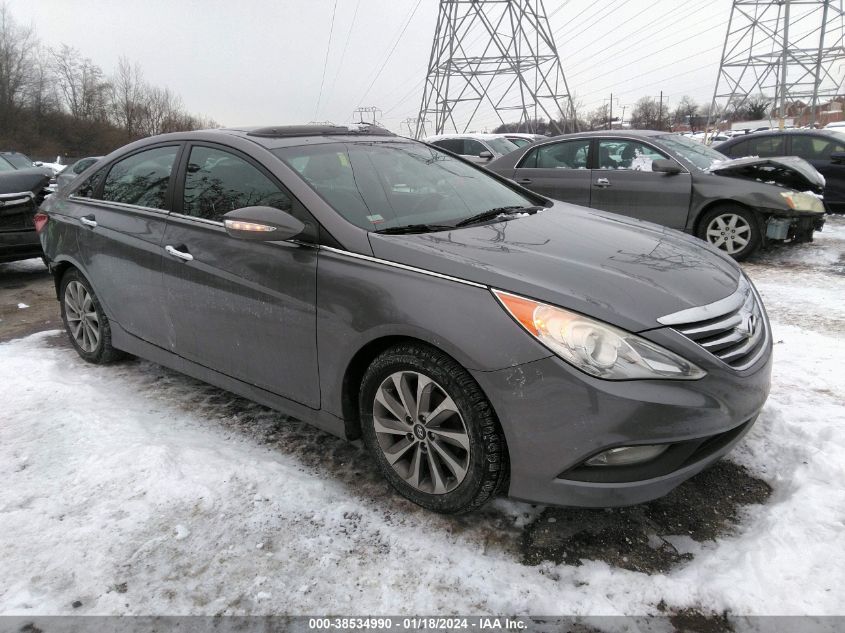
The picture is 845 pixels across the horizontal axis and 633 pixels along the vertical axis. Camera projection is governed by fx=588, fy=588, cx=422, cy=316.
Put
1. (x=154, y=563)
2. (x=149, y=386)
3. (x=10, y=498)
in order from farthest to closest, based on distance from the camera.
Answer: (x=149, y=386) < (x=10, y=498) < (x=154, y=563)

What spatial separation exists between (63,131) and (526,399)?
2613 inches

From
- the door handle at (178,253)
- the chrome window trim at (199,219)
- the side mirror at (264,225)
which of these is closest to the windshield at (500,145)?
the chrome window trim at (199,219)

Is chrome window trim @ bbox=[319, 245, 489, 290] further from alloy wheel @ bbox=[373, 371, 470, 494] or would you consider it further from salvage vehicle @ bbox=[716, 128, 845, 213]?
salvage vehicle @ bbox=[716, 128, 845, 213]

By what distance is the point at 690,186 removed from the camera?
7020 millimetres

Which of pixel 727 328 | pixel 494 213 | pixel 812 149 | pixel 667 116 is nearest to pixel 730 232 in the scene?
pixel 812 149

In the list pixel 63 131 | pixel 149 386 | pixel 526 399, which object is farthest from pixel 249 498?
pixel 63 131

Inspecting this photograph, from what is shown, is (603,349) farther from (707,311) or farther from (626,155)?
(626,155)

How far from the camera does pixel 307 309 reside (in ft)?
8.59

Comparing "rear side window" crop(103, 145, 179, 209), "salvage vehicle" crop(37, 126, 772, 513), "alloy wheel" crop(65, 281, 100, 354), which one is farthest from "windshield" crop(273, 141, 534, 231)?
"alloy wheel" crop(65, 281, 100, 354)

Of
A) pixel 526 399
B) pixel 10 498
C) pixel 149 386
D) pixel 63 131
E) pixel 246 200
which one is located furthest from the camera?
pixel 63 131

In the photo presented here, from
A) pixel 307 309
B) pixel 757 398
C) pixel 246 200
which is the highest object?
pixel 246 200

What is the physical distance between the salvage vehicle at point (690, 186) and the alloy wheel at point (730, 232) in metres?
0.01

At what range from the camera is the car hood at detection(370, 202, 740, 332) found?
83.0 inches

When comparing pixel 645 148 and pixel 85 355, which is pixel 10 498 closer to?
pixel 85 355
